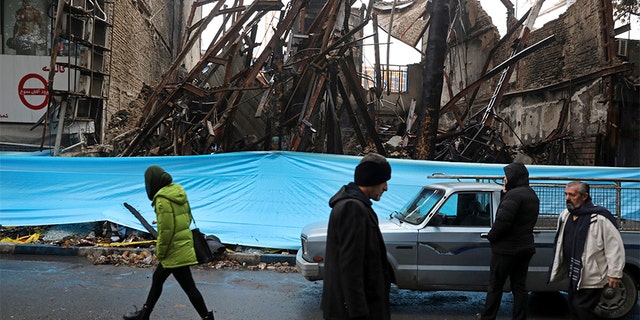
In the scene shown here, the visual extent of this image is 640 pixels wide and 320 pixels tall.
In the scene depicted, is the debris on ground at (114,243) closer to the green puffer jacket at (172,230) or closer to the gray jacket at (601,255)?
the green puffer jacket at (172,230)

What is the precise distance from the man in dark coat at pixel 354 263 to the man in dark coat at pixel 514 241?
2.31 metres

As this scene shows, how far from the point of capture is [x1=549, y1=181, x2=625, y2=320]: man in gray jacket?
3.86 metres

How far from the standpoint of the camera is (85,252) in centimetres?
802

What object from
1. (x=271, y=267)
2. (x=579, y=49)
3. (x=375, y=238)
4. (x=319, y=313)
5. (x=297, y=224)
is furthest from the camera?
(x=579, y=49)

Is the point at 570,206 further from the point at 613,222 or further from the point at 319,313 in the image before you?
the point at 319,313

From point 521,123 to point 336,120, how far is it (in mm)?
7862

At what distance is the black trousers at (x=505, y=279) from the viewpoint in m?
4.74

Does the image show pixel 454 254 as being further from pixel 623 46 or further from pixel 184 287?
pixel 623 46

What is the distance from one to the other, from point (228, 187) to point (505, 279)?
5010 mm

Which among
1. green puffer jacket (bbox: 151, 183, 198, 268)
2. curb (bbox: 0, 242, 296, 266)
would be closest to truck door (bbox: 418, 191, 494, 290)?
green puffer jacket (bbox: 151, 183, 198, 268)

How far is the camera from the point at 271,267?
301 inches

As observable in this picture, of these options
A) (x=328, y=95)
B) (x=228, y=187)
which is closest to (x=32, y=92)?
(x=228, y=187)

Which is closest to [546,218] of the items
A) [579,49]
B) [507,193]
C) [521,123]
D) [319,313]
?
[507,193]

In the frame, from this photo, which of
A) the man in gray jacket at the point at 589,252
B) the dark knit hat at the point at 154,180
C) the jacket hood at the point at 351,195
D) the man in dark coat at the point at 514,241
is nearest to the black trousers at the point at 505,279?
the man in dark coat at the point at 514,241
